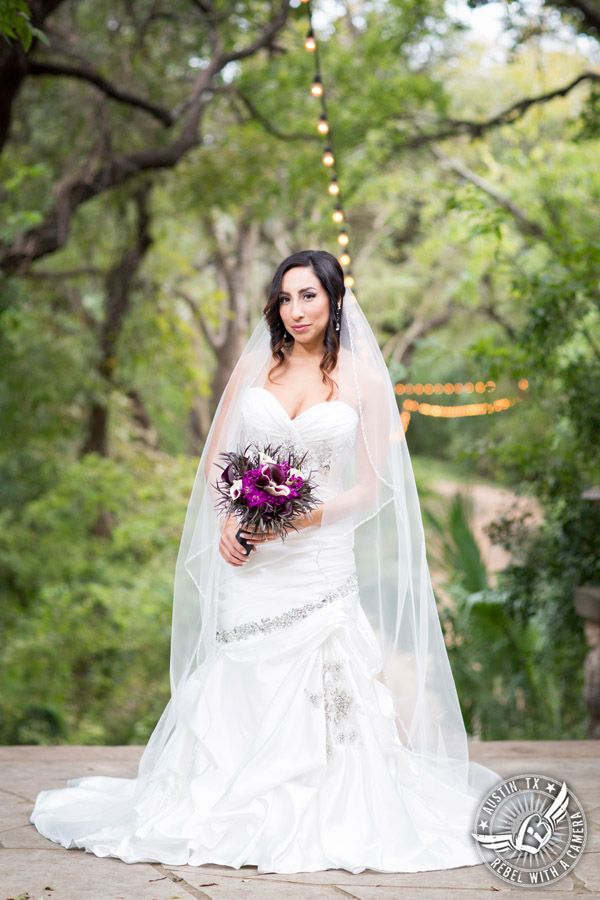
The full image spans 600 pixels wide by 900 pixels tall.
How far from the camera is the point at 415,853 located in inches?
115

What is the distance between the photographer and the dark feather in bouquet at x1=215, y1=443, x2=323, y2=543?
301 cm

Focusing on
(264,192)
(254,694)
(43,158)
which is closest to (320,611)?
(254,694)

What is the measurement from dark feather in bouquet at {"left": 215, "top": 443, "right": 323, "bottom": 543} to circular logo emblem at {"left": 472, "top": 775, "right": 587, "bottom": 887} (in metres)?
1.14

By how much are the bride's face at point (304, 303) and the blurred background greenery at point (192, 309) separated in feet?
8.31

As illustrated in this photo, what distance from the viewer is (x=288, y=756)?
3.03m

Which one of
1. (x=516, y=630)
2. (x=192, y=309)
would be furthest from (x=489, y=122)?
(x=192, y=309)

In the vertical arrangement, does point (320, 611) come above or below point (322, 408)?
below

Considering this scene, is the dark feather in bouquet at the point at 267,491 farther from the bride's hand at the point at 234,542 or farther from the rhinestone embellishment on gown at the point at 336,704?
the rhinestone embellishment on gown at the point at 336,704

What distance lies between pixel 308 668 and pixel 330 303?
4.27ft

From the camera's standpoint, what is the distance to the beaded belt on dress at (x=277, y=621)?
327 centimetres

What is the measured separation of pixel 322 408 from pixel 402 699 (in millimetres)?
1086

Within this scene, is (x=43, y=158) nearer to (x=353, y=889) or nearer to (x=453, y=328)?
(x=353, y=889)

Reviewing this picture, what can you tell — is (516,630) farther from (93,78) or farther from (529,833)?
(93,78)

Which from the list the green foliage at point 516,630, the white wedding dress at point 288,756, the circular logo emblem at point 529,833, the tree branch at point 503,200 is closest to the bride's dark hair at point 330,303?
the white wedding dress at point 288,756
